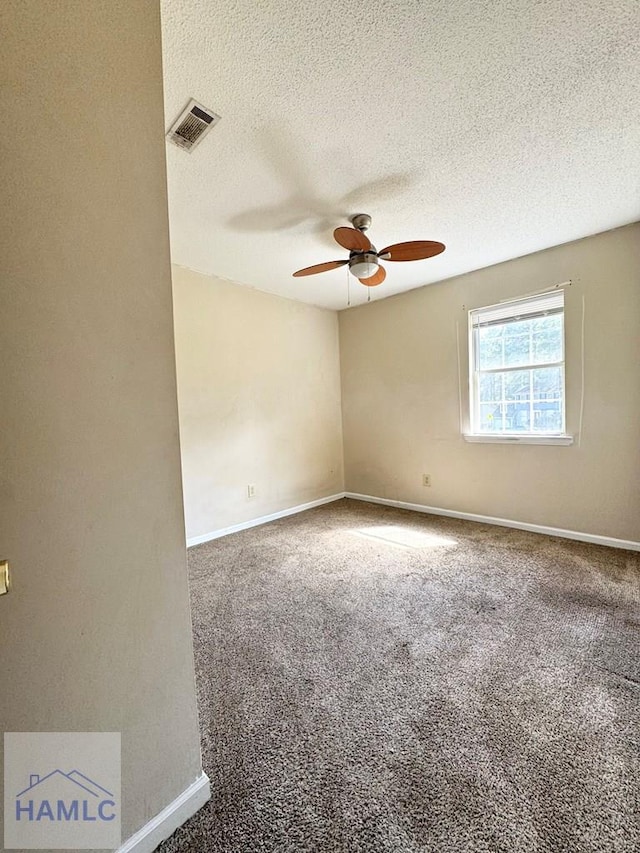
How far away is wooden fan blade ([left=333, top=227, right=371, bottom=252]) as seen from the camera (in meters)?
2.02

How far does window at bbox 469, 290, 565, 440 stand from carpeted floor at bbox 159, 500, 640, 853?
123cm

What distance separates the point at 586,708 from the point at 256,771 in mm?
1280

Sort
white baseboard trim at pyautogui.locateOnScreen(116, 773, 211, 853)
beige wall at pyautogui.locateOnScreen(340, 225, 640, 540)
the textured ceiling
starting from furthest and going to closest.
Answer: beige wall at pyautogui.locateOnScreen(340, 225, 640, 540) → the textured ceiling → white baseboard trim at pyautogui.locateOnScreen(116, 773, 211, 853)

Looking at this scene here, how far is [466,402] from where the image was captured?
357 centimetres

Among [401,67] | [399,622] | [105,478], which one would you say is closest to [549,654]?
[399,622]

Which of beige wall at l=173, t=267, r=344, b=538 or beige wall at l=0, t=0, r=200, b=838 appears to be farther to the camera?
beige wall at l=173, t=267, r=344, b=538

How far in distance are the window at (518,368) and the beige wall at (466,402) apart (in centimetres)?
10

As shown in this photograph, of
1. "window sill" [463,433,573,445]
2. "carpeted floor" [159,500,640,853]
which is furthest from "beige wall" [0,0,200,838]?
"window sill" [463,433,573,445]

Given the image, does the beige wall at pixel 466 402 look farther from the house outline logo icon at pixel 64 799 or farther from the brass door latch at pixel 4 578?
the brass door latch at pixel 4 578

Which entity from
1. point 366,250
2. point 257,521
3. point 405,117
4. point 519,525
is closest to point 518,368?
point 519,525

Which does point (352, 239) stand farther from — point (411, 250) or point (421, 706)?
point (421, 706)

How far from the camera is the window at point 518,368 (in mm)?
3080

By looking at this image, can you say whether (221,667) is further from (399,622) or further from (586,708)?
(586,708)

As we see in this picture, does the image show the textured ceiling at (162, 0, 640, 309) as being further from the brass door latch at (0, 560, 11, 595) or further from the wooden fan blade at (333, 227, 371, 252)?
the brass door latch at (0, 560, 11, 595)
